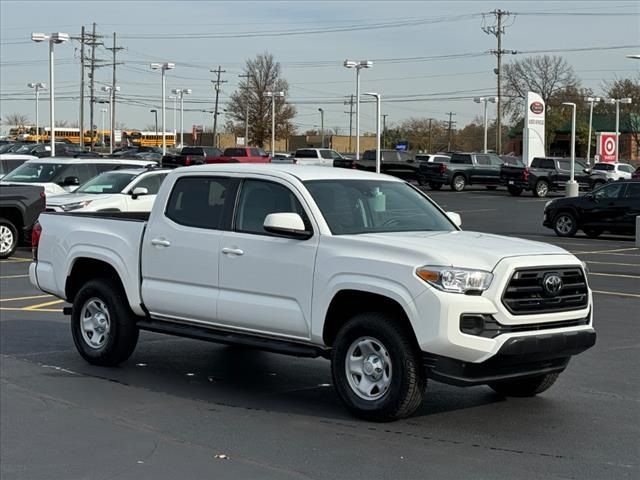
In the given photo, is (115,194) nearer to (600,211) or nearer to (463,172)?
(600,211)

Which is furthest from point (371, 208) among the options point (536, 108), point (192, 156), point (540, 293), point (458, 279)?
point (536, 108)

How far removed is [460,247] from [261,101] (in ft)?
298

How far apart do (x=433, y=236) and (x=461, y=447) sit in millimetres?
1721

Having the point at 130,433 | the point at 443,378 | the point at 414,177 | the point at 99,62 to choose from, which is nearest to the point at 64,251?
the point at 130,433

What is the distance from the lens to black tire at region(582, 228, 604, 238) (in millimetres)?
26391

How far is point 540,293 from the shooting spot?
6.64m

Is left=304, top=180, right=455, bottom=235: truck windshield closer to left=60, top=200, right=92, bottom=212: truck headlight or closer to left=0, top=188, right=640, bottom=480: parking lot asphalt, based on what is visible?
left=0, top=188, right=640, bottom=480: parking lot asphalt

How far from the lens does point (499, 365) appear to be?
256 inches

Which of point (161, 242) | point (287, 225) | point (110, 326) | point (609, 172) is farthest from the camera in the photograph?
point (609, 172)

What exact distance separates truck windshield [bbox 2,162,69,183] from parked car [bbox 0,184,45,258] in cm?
310

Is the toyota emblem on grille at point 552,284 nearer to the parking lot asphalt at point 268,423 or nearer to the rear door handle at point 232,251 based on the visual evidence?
the parking lot asphalt at point 268,423

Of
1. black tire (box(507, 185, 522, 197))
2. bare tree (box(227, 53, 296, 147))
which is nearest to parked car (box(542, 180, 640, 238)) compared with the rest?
black tire (box(507, 185, 522, 197))

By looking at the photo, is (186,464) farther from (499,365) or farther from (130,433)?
(499,365)

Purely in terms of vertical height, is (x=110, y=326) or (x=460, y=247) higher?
(x=460, y=247)
